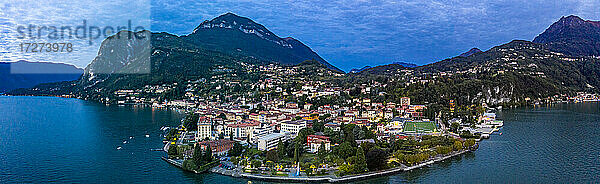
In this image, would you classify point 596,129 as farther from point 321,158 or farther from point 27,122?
point 27,122

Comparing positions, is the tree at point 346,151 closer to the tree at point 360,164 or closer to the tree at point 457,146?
the tree at point 360,164

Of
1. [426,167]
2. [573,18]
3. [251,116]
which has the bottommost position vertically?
[426,167]

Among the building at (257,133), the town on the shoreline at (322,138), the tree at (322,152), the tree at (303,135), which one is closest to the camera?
the town on the shoreline at (322,138)

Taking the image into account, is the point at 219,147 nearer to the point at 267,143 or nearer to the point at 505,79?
the point at 267,143

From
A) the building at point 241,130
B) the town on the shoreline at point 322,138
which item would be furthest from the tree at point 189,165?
the building at point 241,130

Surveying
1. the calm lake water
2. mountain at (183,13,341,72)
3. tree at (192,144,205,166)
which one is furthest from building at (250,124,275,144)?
mountain at (183,13,341,72)

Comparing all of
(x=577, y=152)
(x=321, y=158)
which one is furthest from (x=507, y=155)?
(x=321, y=158)
